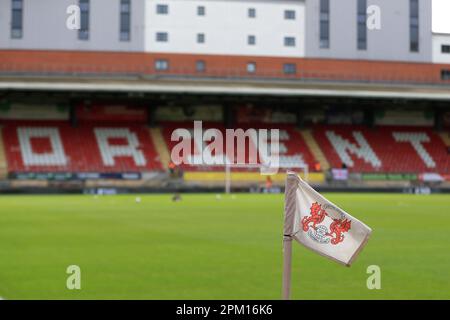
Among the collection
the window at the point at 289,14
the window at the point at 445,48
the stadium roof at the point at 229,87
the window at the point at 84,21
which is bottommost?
the stadium roof at the point at 229,87

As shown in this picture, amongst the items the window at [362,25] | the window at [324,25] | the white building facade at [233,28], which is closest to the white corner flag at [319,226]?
the white building facade at [233,28]

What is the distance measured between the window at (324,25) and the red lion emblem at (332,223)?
63.3m

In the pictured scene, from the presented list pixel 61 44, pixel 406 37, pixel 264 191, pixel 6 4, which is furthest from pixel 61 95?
pixel 406 37

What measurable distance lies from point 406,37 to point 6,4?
36.6m

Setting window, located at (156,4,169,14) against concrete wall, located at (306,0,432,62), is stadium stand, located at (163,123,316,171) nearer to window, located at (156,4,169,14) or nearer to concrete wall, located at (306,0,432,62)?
concrete wall, located at (306,0,432,62)

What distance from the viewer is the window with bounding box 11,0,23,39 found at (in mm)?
65062

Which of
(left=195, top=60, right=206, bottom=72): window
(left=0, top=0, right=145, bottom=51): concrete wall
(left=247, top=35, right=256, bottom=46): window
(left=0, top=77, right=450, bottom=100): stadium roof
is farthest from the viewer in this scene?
(left=247, top=35, right=256, bottom=46): window

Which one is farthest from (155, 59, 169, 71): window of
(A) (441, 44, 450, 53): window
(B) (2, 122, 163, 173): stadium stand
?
(A) (441, 44, 450, 53): window

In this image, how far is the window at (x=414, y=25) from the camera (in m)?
65.4

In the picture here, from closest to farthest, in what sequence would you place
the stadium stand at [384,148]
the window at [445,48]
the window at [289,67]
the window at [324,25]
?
the stadium stand at [384,148] → the window at [324,25] → the window at [289,67] → the window at [445,48]

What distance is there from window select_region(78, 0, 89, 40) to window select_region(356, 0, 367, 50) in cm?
2409

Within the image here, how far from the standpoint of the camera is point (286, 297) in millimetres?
7434

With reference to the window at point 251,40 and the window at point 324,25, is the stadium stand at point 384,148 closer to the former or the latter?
the window at point 324,25

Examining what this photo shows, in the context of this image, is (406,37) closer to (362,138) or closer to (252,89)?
(362,138)
